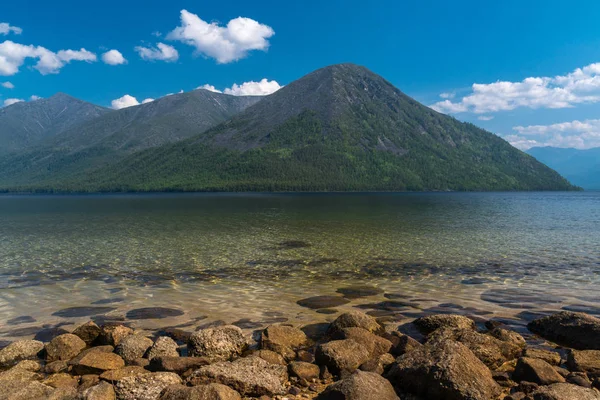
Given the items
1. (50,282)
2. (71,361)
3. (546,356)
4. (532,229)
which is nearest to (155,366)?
(71,361)

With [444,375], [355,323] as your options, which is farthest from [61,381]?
[444,375]

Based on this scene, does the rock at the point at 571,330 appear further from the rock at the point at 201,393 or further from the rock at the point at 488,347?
the rock at the point at 201,393

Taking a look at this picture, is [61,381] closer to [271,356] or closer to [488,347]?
[271,356]

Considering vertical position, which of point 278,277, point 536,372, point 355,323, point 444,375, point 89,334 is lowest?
point 278,277

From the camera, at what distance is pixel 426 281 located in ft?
83.4

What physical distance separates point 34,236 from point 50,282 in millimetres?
31083

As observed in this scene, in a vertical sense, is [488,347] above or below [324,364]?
above

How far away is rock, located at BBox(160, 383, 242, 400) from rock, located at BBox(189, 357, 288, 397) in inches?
18.0

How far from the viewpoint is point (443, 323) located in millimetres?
15172

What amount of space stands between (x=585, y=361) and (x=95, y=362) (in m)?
14.9

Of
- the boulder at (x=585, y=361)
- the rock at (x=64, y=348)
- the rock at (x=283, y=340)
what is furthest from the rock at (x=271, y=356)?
the boulder at (x=585, y=361)

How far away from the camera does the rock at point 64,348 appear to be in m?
12.8

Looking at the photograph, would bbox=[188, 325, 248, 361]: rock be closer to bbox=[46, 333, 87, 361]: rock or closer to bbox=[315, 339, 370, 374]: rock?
bbox=[315, 339, 370, 374]: rock

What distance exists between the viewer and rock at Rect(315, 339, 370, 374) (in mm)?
11820
